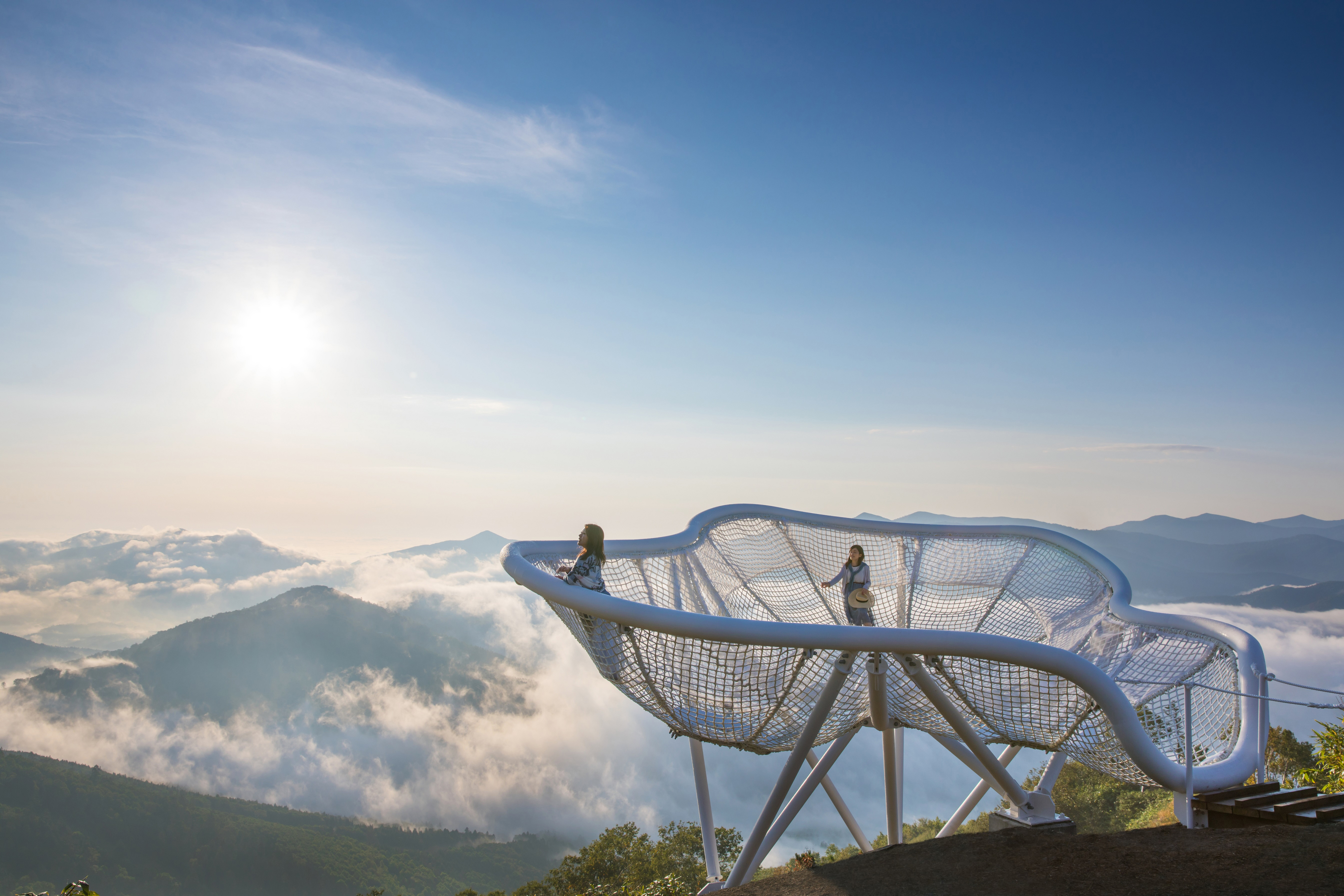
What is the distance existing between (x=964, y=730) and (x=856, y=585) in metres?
3.60

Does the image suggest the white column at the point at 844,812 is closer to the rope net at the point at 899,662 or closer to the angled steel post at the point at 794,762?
the angled steel post at the point at 794,762

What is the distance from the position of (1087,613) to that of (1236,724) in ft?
11.5

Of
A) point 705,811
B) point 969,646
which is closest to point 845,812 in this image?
point 705,811

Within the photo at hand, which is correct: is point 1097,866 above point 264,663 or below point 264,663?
above

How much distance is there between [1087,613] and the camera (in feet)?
35.3

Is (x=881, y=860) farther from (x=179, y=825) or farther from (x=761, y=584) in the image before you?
(x=179, y=825)

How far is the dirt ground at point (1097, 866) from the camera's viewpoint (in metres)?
5.36

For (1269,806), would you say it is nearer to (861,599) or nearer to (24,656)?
(861,599)

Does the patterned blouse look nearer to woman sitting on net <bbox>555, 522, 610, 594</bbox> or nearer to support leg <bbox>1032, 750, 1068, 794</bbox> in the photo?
woman sitting on net <bbox>555, 522, 610, 594</bbox>

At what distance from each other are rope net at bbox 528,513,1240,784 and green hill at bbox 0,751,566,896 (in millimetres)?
89422

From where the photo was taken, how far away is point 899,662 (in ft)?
21.8

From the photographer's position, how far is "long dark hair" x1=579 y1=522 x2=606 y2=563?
866 centimetres

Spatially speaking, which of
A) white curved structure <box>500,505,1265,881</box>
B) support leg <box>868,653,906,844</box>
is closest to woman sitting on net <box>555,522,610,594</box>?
white curved structure <box>500,505,1265,881</box>

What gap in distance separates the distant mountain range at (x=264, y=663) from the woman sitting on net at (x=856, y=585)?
7283 inches
